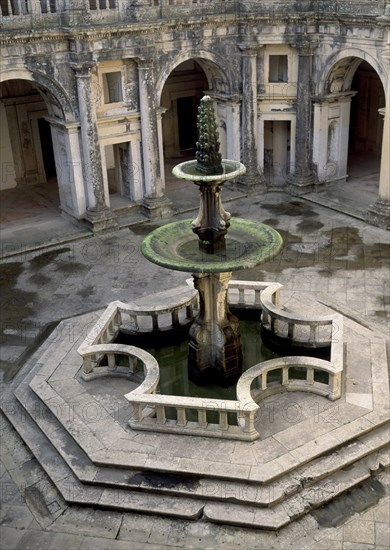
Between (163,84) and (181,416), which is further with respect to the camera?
(163,84)

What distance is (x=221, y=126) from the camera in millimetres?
25203

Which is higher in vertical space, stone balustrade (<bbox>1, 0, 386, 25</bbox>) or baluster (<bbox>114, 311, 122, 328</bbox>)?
stone balustrade (<bbox>1, 0, 386, 25</bbox>)

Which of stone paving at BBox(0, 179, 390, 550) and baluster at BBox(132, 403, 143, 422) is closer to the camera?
stone paving at BBox(0, 179, 390, 550)

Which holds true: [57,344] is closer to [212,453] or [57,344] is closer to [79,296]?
[79,296]

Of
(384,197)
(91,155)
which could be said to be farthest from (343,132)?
(91,155)

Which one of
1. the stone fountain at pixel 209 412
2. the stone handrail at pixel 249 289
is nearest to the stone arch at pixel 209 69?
the stone handrail at pixel 249 289

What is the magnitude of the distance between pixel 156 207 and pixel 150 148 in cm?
209

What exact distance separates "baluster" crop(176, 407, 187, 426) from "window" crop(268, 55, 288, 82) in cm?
1637

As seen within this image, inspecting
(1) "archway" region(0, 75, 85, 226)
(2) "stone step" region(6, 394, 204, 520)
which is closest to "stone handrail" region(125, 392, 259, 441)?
(2) "stone step" region(6, 394, 204, 520)

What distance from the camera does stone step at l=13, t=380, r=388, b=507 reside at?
33.8ft

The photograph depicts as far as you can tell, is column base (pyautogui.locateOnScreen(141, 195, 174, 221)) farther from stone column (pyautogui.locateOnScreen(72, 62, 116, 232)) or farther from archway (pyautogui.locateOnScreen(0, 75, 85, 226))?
archway (pyautogui.locateOnScreen(0, 75, 85, 226))

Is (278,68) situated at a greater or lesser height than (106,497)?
greater

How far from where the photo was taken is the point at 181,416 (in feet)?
37.2

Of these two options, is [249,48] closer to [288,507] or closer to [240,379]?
[240,379]
